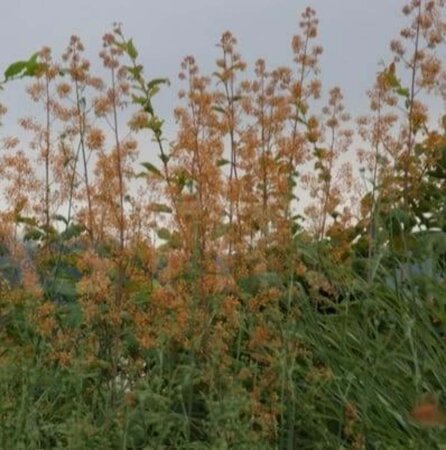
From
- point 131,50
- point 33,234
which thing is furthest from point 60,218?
point 131,50

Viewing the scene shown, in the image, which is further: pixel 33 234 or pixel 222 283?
pixel 33 234

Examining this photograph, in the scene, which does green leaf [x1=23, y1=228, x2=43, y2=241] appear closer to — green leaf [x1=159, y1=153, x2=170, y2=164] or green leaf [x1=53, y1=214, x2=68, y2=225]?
green leaf [x1=53, y1=214, x2=68, y2=225]

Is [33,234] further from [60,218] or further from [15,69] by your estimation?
[15,69]

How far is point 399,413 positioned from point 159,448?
1.15 m

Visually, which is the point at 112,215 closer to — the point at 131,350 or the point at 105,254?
the point at 105,254

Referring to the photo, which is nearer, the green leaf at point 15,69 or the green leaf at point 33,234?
the green leaf at point 15,69

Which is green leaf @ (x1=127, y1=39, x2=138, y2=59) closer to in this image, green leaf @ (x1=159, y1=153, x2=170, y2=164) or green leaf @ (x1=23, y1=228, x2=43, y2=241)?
green leaf @ (x1=159, y1=153, x2=170, y2=164)

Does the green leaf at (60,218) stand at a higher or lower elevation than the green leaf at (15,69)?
lower

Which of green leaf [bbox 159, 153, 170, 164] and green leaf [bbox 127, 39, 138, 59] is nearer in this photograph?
green leaf [bbox 127, 39, 138, 59]

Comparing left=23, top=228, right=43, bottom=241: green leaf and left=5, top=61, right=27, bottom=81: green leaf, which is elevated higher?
left=5, top=61, right=27, bottom=81: green leaf

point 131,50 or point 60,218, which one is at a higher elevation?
point 131,50

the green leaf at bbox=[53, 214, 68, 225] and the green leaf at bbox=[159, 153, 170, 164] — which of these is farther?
the green leaf at bbox=[53, 214, 68, 225]

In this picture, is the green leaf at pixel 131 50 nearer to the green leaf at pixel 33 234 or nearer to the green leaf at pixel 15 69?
the green leaf at pixel 15 69

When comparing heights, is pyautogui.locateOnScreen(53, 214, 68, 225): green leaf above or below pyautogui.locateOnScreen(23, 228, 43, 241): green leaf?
above
